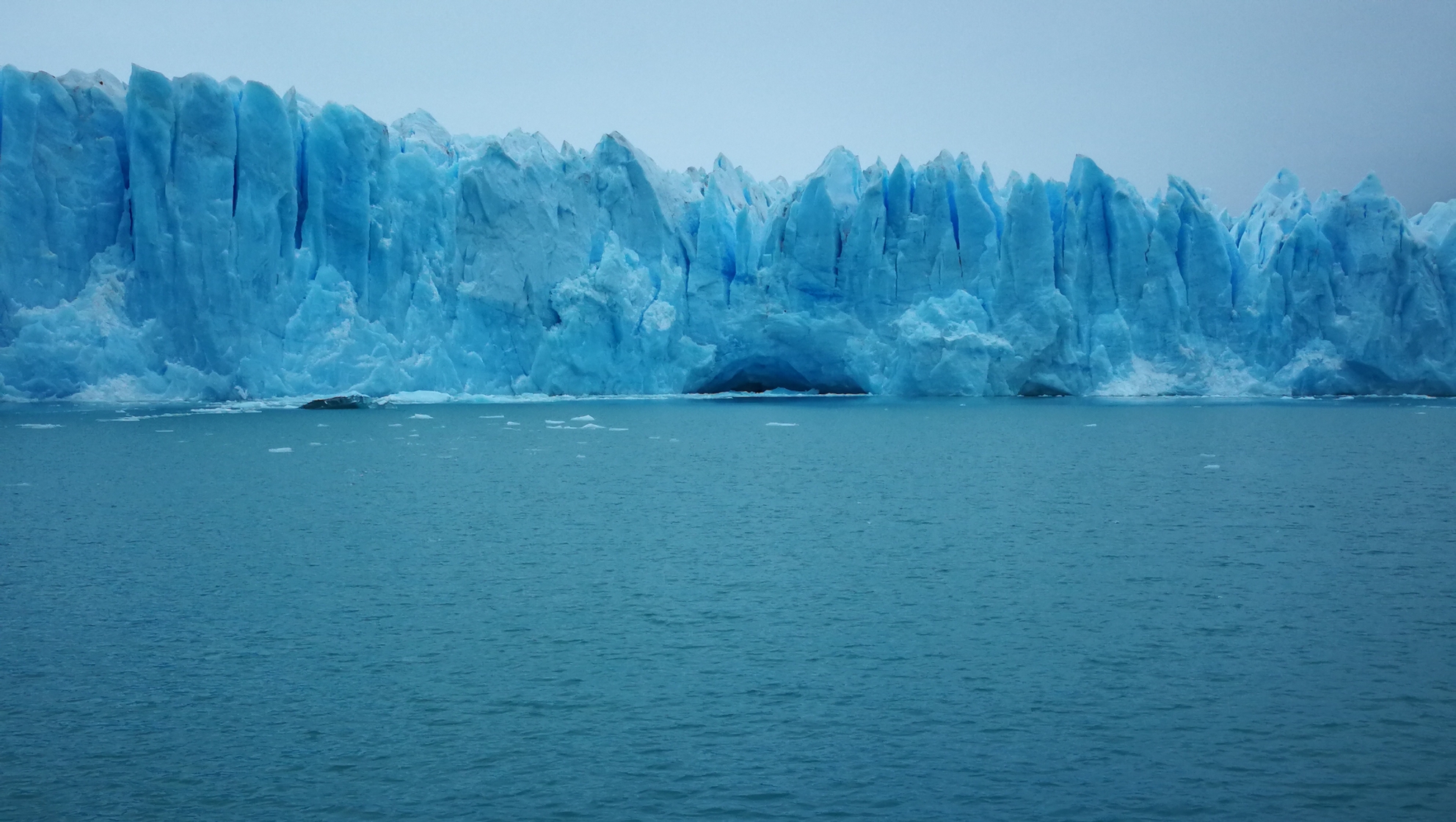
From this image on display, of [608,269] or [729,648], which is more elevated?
[608,269]

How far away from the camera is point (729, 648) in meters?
8.09

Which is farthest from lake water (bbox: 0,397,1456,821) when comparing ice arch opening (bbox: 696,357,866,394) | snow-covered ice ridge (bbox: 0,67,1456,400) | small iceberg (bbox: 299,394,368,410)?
ice arch opening (bbox: 696,357,866,394)

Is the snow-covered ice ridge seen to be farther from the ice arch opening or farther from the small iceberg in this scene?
the ice arch opening

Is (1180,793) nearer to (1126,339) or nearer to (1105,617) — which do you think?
(1105,617)

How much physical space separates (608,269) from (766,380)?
47.0 feet

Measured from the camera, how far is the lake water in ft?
18.5

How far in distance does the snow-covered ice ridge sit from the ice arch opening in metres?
1.36

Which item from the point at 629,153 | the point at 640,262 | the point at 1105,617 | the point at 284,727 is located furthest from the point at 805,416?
the point at 284,727

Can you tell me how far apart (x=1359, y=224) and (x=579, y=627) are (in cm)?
4129

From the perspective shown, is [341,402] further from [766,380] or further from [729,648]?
A: [729,648]

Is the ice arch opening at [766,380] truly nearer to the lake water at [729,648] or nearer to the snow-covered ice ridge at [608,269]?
the snow-covered ice ridge at [608,269]

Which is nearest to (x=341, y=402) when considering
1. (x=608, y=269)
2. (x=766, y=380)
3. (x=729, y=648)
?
(x=608, y=269)

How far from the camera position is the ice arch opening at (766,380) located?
45.8 metres

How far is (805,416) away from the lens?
36625 mm
